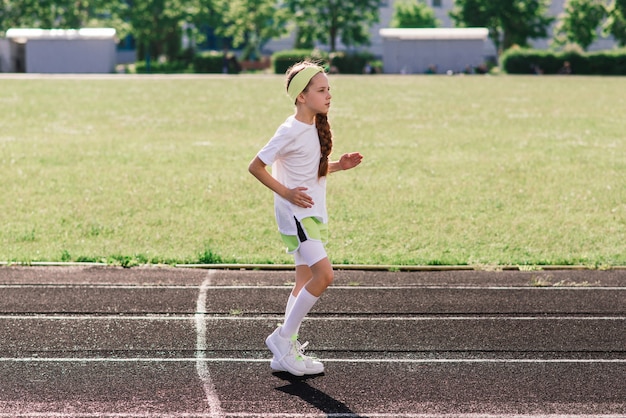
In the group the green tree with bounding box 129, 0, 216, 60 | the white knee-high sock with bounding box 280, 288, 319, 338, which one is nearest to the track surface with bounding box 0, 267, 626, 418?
the white knee-high sock with bounding box 280, 288, 319, 338

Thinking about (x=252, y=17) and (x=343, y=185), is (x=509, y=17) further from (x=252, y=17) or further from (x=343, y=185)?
(x=343, y=185)

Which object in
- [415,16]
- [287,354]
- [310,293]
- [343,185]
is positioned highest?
[310,293]

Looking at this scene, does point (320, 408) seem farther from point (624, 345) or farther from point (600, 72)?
point (600, 72)

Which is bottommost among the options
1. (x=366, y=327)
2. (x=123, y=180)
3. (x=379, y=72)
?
(x=379, y=72)

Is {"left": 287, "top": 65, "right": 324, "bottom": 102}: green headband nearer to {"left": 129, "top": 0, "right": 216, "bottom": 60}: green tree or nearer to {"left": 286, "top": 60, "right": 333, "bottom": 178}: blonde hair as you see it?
{"left": 286, "top": 60, "right": 333, "bottom": 178}: blonde hair

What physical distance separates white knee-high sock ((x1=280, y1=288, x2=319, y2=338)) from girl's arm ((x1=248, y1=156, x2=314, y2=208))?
665 millimetres

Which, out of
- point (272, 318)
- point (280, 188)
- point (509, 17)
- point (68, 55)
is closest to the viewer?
point (280, 188)

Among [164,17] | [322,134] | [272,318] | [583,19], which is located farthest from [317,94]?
[583,19]

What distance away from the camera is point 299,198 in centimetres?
663

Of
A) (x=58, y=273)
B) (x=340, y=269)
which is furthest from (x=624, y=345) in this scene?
(x=58, y=273)

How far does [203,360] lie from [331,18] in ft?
243

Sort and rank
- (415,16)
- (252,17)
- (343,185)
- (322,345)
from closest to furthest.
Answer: (322,345) < (343,185) < (252,17) < (415,16)

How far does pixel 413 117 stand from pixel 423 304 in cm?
2097

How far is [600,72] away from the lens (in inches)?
2699
